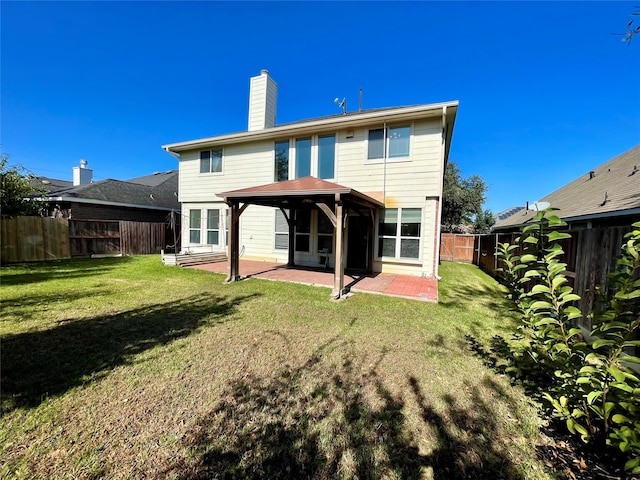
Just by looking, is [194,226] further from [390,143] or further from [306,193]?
[390,143]

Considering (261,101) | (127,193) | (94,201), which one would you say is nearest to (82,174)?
(127,193)

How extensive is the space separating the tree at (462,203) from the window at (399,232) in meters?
19.8

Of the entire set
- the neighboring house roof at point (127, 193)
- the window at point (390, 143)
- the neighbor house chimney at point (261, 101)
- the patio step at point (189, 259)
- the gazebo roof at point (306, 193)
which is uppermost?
the neighbor house chimney at point (261, 101)

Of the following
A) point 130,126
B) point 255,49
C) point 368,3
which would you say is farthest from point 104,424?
point 130,126

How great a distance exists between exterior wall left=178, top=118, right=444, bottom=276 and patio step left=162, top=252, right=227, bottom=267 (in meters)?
1.32

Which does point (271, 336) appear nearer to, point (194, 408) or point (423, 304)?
point (194, 408)

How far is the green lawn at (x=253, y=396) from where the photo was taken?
6.39 ft

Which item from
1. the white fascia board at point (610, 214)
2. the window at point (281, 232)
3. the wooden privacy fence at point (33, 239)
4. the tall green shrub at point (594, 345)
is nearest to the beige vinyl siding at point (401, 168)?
the window at point (281, 232)

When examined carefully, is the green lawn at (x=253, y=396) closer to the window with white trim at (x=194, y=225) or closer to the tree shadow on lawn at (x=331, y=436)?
the tree shadow on lawn at (x=331, y=436)

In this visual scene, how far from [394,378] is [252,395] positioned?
5.42 feet

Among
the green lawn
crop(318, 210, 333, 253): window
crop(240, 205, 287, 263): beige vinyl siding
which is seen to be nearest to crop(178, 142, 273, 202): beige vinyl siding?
crop(240, 205, 287, 263): beige vinyl siding

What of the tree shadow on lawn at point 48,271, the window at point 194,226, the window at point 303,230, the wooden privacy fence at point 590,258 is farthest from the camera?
the window at point 194,226

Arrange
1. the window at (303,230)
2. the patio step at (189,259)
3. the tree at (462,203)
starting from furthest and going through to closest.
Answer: the tree at (462,203) < the window at (303,230) < the patio step at (189,259)

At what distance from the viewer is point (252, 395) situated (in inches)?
107
